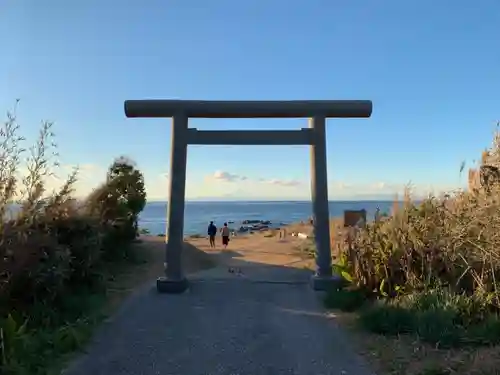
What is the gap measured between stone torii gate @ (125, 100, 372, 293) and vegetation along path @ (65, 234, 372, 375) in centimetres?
86

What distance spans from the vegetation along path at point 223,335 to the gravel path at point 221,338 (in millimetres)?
10

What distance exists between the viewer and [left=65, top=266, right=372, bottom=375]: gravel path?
17.4 ft

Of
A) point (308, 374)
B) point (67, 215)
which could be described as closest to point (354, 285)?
point (308, 374)

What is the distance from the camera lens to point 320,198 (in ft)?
32.1

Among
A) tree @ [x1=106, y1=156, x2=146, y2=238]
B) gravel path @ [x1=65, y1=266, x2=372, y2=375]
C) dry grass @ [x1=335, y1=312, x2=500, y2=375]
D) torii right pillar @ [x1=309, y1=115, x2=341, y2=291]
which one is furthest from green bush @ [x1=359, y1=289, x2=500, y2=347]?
tree @ [x1=106, y1=156, x2=146, y2=238]

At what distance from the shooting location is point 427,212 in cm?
819

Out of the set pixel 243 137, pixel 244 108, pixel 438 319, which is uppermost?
pixel 244 108

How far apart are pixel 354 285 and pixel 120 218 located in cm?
648

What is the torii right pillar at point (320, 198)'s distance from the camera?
31.6 ft

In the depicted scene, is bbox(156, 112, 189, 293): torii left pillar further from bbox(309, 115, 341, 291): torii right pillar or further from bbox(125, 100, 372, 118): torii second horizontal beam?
bbox(309, 115, 341, 291): torii right pillar

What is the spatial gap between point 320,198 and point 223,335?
4.09 metres

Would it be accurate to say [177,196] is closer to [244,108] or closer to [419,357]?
[244,108]

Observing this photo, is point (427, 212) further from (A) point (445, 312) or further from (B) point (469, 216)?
(A) point (445, 312)

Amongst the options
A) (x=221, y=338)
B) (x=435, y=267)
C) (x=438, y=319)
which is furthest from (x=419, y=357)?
(x=435, y=267)
